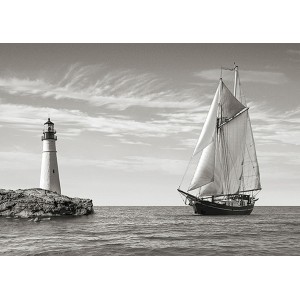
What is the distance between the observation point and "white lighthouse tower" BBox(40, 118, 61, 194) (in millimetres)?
9469

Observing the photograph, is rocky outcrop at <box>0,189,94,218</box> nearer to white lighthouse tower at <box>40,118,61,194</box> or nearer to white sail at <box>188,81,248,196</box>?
white lighthouse tower at <box>40,118,61,194</box>

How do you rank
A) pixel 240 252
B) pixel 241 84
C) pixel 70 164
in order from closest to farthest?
pixel 240 252 → pixel 241 84 → pixel 70 164

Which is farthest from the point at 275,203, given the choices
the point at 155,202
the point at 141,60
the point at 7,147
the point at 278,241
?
the point at 7,147

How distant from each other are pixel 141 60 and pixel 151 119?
1.14 metres

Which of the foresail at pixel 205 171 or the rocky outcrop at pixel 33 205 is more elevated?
the foresail at pixel 205 171

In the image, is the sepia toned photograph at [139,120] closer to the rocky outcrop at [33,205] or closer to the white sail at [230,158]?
the white sail at [230,158]

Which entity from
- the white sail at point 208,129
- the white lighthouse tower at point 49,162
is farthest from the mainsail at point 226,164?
the white lighthouse tower at point 49,162

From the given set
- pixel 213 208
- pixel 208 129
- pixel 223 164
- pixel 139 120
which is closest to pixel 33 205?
pixel 213 208

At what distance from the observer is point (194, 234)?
33.7 feet

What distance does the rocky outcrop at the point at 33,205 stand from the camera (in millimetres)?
15719

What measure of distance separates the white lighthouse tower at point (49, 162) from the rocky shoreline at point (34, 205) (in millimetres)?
1821

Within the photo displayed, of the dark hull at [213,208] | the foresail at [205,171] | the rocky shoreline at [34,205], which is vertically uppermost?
the foresail at [205,171]

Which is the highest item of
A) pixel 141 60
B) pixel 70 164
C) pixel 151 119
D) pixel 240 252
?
pixel 141 60

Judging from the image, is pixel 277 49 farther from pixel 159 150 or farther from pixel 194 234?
pixel 194 234
